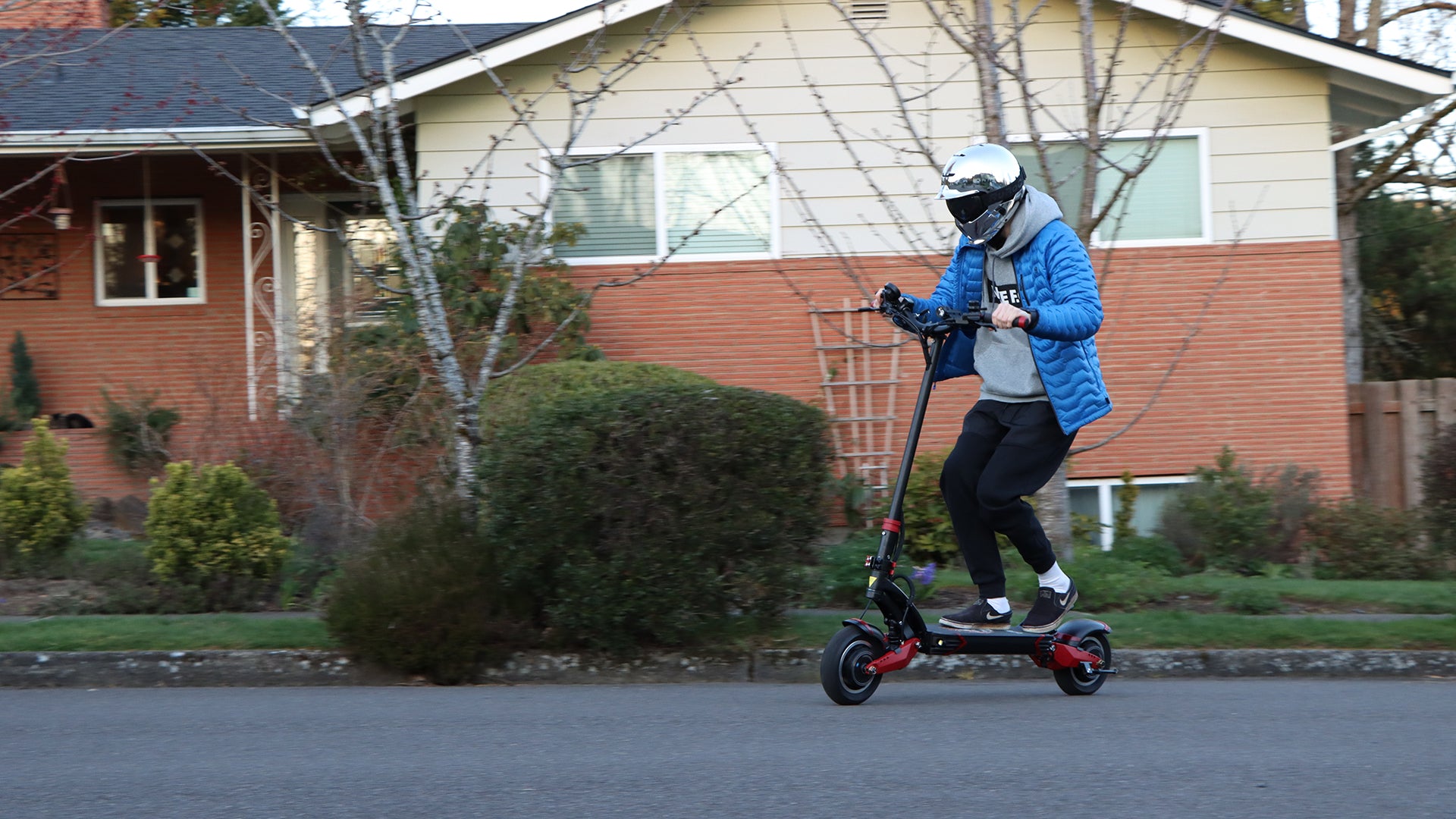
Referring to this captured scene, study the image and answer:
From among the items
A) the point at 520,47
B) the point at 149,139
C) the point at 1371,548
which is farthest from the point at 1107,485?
the point at 149,139

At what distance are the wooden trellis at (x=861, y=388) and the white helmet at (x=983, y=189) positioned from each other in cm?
645

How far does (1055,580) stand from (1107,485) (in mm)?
7060

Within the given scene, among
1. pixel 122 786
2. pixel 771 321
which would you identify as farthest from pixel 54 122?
pixel 122 786

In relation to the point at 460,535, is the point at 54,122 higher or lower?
higher

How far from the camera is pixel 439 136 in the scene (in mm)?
12266

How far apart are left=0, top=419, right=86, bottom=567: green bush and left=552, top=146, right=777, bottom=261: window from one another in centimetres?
475

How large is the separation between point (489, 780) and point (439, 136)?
29.6 feet

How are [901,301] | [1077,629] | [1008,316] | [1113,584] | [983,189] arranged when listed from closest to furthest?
1. [1008,316]
2. [983,189]
3. [901,301]
4. [1077,629]
5. [1113,584]

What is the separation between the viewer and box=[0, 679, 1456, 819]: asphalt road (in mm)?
3896

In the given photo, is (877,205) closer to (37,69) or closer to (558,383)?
(558,383)

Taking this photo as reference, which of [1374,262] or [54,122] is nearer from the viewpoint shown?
[54,122]

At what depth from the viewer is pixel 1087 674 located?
229 inches

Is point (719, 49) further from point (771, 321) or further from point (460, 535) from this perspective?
point (460, 535)

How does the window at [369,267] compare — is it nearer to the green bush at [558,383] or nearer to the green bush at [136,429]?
the green bush at [558,383]
